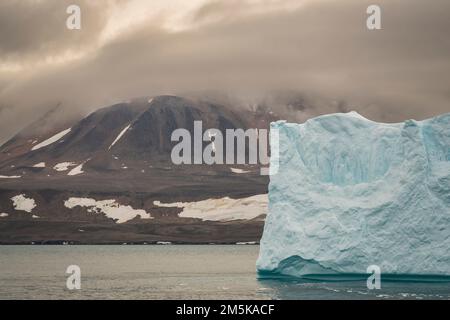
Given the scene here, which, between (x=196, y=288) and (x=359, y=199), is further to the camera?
(x=196, y=288)

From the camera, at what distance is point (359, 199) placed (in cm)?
4106

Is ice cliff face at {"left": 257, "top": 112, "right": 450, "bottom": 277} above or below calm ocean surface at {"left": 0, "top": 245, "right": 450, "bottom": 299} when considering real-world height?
above

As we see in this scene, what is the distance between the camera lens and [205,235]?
178m

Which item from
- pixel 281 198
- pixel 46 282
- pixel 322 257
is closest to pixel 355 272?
pixel 322 257

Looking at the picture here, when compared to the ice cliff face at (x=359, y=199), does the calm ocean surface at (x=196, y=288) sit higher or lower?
lower

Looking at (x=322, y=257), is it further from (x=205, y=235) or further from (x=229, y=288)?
(x=205, y=235)

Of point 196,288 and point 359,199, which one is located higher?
point 359,199

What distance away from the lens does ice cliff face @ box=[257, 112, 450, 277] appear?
128 feet

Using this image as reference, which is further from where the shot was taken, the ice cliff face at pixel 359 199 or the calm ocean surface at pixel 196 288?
the ice cliff face at pixel 359 199

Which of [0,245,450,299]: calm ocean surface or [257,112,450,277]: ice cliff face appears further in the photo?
[257,112,450,277]: ice cliff face

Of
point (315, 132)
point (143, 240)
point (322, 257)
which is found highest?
point (315, 132)

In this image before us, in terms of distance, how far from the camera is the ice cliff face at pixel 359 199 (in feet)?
128

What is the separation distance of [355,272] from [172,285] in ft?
38.8
